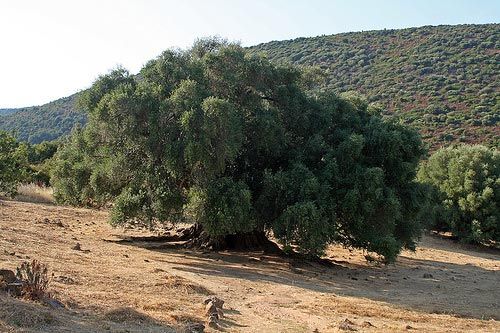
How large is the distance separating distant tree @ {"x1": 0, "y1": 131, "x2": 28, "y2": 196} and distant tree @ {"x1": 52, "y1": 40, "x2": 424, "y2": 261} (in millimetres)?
6086

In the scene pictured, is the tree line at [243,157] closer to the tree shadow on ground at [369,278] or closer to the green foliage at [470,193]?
the tree shadow on ground at [369,278]

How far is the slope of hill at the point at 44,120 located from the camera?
66.4 m

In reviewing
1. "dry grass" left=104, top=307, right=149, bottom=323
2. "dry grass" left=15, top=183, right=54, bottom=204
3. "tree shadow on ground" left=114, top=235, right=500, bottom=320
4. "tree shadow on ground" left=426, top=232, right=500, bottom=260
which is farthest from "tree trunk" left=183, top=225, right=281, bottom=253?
"tree shadow on ground" left=426, top=232, right=500, bottom=260

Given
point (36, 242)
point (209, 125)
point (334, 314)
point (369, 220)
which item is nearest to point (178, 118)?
point (209, 125)

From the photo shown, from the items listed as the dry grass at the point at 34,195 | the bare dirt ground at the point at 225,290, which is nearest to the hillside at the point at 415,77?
the dry grass at the point at 34,195

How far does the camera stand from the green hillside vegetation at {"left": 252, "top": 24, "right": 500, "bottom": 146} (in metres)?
53.3

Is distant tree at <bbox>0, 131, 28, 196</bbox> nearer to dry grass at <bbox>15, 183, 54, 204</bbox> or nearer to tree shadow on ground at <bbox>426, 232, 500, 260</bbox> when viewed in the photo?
dry grass at <bbox>15, 183, 54, 204</bbox>

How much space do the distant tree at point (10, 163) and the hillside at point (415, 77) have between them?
3031cm

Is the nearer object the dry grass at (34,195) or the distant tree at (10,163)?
the distant tree at (10,163)

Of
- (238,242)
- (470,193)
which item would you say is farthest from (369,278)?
(470,193)

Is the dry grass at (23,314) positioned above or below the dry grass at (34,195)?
below

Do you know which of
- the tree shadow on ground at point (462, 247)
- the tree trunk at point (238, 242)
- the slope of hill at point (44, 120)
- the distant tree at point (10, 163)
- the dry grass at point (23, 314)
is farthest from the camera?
the slope of hill at point (44, 120)

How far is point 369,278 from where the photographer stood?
685 inches

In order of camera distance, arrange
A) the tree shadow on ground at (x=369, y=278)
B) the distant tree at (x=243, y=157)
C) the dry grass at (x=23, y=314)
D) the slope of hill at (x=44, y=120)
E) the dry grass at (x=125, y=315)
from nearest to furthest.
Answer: the dry grass at (x=23, y=314) < the dry grass at (x=125, y=315) < the tree shadow on ground at (x=369, y=278) < the distant tree at (x=243, y=157) < the slope of hill at (x=44, y=120)
